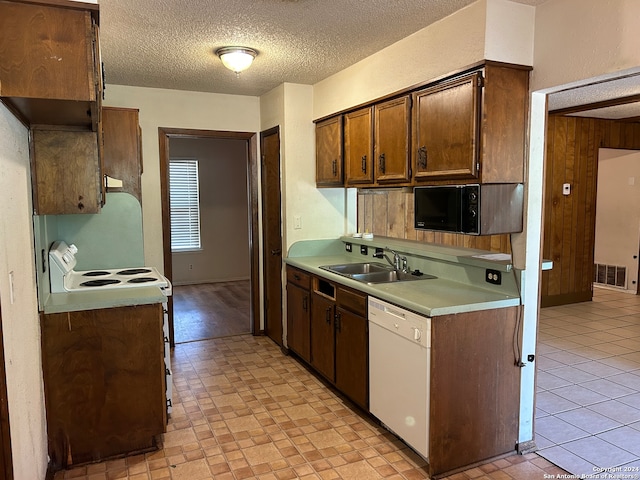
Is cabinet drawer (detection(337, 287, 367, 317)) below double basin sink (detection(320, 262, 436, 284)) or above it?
below

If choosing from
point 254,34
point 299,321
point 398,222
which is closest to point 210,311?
point 299,321

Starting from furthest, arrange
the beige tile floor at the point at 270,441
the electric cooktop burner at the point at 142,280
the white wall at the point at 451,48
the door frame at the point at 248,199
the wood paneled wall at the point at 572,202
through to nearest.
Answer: the wood paneled wall at the point at 572,202
the door frame at the point at 248,199
the electric cooktop burner at the point at 142,280
the beige tile floor at the point at 270,441
the white wall at the point at 451,48

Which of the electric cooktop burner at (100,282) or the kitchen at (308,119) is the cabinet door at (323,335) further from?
the electric cooktop burner at (100,282)

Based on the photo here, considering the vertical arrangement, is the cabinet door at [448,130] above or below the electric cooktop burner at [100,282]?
above

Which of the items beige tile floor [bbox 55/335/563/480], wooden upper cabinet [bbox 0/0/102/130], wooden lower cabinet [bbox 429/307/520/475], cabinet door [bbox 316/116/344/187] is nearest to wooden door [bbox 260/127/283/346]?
cabinet door [bbox 316/116/344/187]

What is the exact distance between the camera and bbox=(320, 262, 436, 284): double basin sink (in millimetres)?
3396

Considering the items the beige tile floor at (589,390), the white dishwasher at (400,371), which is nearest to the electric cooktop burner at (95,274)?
the white dishwasher at (400,371)

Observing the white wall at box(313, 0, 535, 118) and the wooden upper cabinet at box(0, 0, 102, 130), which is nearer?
the wooden upper cabinet at box(0, 0, 102, 130)

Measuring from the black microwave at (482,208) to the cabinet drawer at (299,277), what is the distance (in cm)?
146

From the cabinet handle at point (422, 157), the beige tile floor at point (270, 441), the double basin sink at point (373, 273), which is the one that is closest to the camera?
the beige tile floor at point (270, 441)

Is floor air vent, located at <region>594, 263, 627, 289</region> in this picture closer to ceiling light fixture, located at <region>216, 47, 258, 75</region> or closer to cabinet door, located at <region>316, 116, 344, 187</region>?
cabinet door, located at <region>316, 116, 344, 187</region>

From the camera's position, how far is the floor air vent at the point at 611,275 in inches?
279

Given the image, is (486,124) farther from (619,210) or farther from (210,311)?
(619,210)

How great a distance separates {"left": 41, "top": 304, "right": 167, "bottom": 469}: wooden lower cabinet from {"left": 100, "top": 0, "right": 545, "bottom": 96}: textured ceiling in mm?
1629
